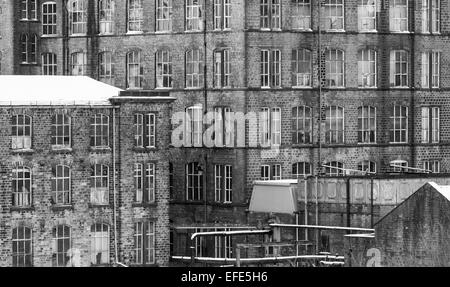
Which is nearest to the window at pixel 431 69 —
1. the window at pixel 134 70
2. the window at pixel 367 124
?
the window at pixel 367 124

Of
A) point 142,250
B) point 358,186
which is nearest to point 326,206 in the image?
point 358,186

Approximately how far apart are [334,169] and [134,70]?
494 inches

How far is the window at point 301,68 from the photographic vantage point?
9119 centimetres

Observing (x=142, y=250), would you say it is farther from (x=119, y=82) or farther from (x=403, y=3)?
(x=403, y=3)

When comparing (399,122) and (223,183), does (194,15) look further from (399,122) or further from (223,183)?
(399,122)

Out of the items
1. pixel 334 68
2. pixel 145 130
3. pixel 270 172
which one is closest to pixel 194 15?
pixel 334 68

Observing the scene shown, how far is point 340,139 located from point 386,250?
96.4 ft

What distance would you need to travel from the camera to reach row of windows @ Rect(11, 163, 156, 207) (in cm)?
7781

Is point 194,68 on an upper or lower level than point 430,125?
upper

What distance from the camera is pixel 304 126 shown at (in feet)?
300

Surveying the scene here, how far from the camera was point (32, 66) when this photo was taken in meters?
98.1

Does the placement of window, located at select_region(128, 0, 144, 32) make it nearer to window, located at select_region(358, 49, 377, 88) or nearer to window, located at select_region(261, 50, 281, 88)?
window, located at select_region(261, 50, 281, 88)

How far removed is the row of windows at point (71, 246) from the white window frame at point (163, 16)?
51.8ft

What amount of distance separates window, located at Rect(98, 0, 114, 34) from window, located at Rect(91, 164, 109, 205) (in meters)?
16.8
